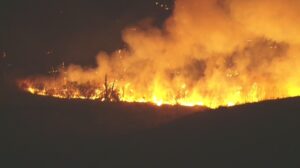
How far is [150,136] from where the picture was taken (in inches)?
603

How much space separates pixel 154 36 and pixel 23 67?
7025 millimetres

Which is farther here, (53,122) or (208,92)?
(208,92)

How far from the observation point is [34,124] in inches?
676

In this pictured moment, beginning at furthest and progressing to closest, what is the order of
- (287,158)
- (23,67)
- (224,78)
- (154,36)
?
(23,67) → (154,36) → (224,78) → (287,158)

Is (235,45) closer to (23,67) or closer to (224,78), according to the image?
(224,78)

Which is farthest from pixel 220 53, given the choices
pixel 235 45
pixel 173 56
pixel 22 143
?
pixel 22 143

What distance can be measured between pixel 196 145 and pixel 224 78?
8.34 metres

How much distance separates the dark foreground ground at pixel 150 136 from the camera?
1384 cm

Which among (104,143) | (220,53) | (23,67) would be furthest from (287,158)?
(23,67)

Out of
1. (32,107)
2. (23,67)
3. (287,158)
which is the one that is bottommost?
(287,158)

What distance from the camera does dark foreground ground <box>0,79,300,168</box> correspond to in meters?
13.8

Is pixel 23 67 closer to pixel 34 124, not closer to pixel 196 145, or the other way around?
pixel 34 124

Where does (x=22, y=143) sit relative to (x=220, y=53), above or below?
below

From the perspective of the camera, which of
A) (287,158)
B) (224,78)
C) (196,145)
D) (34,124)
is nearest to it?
(287,158)
